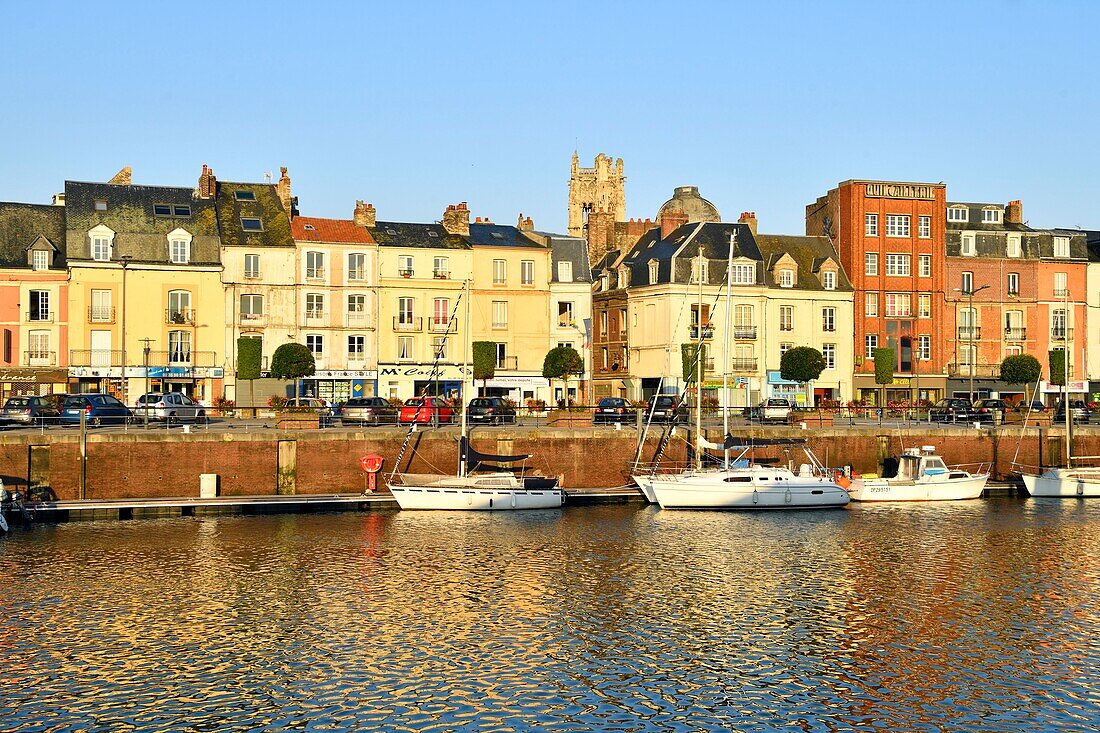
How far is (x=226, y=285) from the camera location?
8238 centimetres

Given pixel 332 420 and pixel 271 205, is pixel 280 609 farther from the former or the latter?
pixel 271 205

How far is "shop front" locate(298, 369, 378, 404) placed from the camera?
3305 inches

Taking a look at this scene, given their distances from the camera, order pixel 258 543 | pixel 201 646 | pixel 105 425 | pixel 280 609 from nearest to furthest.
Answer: pixel 201 646 < pixel 280 609 < pixel 258 543 < pixel 105 425

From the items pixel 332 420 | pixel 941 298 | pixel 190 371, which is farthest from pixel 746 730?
pixel 941 298

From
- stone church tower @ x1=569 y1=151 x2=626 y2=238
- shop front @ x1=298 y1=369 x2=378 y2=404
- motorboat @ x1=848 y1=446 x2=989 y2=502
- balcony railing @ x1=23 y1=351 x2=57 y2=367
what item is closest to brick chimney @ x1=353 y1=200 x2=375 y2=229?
shop front @ x1=298 y1=369 x2=378 y2=404

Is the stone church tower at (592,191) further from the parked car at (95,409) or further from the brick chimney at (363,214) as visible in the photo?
the parked car at (95,409)

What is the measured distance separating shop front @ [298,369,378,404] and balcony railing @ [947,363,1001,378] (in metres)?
41.9

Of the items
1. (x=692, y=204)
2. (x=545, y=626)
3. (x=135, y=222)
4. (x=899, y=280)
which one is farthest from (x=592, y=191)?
(x=545, y=626)

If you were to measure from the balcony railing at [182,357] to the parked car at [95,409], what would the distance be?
675 inches

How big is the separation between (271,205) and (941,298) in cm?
4780

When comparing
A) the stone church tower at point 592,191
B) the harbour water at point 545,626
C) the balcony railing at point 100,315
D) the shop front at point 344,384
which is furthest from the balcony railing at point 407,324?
the stone church tower at point 592,191

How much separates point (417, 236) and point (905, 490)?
3921 centimetres

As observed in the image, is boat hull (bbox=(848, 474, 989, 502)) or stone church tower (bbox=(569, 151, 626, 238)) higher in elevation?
stone church tower (bbox=(569, 151, 626, 238))

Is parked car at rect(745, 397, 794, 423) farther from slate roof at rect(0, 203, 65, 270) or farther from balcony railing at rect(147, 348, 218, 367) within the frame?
slate roof at rect(0, 203, 65, 270)
